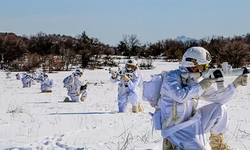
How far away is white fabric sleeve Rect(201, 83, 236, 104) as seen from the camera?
15.3ft

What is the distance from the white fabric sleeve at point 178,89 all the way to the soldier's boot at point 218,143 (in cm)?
82

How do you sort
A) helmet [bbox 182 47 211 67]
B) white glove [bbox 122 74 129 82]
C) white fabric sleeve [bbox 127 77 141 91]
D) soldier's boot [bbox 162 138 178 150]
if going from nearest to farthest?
1. helmet [bbox 182 47 211 67]
2. soldier's boot [bbox 162 138 178 150]
3. white glove [bbox 122 74 129 82]
4. white fabric sleeve [bbox 127 77 141 91]

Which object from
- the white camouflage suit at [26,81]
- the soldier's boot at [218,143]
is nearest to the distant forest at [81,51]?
the white camouflage suit at [26,81]

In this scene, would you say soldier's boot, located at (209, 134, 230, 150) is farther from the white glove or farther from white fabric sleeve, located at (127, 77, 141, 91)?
white fabric sleeve, located at (127, 77, 141, 91)

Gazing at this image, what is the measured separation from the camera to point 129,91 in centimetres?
1162

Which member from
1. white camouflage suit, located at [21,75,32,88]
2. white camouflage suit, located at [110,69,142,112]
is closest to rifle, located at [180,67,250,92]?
white camouflage suit, located at [110,69,142,112]

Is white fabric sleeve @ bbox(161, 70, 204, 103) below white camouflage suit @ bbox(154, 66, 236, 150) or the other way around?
the other way around

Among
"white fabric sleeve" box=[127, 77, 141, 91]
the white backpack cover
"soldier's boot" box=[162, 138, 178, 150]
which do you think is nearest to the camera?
"soldier's boot" box=[162, 138, 178, 150]

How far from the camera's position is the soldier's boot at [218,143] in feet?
16.4

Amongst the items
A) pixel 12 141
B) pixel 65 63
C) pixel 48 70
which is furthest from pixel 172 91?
pixel 65 63

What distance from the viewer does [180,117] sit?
15.1 ft

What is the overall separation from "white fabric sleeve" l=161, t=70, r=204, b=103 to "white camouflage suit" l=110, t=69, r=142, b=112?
21.4 feet

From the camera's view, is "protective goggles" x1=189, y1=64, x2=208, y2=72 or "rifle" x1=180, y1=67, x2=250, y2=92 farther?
"protective goggles" x1=189, y1=64, x2=208, y2=72

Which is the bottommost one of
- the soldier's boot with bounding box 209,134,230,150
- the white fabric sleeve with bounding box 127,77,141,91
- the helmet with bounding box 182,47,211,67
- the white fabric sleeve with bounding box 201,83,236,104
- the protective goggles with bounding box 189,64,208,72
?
the soldier's boot with bounding box 209,134,230,150
